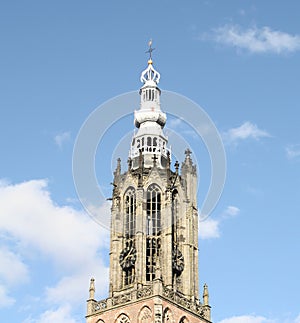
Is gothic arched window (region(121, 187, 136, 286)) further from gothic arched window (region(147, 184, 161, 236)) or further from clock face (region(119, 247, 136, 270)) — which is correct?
gothic arched window (region(147, 184, 161, 236))

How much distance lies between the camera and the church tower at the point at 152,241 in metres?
81.9

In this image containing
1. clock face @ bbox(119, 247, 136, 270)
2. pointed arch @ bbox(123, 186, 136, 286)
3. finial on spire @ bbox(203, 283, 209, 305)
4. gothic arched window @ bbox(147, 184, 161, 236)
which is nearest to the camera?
clock face @ bbox(119, 247, 136, 270)

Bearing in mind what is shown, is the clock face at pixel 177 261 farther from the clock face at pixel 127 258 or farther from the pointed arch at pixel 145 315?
the pointed arch at pixel 145 315

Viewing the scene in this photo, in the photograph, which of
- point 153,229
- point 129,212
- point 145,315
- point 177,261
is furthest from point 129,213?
point 145,315

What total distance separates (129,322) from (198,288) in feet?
31.1

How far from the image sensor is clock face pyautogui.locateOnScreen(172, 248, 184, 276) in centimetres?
8637

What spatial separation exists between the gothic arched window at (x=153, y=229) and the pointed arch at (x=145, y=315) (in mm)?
4483

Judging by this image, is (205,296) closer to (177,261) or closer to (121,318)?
(177,261)

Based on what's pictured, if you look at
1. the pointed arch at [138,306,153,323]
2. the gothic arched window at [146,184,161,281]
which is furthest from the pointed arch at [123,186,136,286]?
the pointed arch at [138,306,153,323]

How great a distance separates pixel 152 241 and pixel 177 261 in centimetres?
310

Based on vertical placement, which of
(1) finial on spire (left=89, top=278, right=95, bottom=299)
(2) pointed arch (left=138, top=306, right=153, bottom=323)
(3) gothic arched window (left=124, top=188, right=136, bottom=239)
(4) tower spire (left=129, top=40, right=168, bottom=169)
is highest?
(4) tower spire (left=129, top=40, right=168, bottom=169)

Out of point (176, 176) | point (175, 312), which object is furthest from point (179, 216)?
point (175, 312)

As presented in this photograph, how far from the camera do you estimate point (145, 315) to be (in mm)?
80875

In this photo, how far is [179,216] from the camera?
90.2 m
